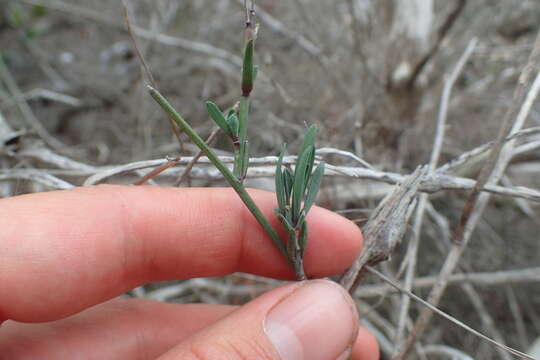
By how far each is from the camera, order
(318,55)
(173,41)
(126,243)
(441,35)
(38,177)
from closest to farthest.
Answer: (126,243) < (38,177) < (441,35) < (318,55) < (173,41)

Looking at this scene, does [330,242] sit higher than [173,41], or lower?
lower

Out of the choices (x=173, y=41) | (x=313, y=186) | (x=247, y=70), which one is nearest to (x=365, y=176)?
(x=313, y=186)

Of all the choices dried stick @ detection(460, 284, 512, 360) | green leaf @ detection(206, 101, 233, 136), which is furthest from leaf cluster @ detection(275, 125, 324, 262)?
dried stick @ detection(460, 284, 512, 360)

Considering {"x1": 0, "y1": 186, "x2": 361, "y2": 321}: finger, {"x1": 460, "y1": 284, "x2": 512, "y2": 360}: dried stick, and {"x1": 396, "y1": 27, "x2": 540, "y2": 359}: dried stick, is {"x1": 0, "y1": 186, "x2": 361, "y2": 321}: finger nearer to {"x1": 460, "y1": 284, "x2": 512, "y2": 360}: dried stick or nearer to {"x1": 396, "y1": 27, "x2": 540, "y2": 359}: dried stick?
{"x1": 396, "y1": 27, "x2": 540, "y2": 359}: dried stick

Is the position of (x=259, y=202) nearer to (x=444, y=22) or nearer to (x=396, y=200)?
(x=396, y=200)

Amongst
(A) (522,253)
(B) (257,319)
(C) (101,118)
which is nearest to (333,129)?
(B) (257,319)

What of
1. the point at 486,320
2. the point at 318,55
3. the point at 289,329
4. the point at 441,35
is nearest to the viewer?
the point at 289,329

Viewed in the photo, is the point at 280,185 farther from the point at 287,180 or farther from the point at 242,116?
the point at 242,116
